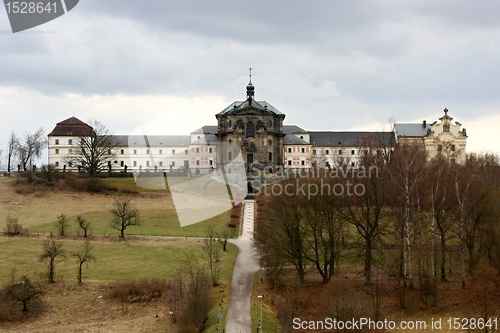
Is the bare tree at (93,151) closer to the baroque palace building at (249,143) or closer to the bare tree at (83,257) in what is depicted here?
the baroque palace building at (249,143)

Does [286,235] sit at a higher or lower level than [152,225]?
higher

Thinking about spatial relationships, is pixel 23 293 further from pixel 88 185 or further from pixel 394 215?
pixel 88 185

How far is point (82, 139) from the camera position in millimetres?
78750

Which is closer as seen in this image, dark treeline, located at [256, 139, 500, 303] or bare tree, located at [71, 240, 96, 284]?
dark treeline, located at [256, 139, 500, 303]

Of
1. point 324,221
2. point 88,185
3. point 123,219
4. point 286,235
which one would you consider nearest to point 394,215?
point 324,221

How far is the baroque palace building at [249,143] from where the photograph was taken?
8444cm

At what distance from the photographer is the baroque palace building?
277 ft

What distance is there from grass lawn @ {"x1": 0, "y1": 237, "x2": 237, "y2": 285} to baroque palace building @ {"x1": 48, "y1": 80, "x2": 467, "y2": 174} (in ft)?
128

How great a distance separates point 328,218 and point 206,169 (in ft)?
175

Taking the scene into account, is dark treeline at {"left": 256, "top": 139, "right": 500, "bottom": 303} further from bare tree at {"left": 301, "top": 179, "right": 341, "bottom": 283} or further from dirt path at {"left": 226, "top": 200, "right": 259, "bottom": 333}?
dirt path at {"left": 226, "top": 200, "right": 259, "bottom": 333}

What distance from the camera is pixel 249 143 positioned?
Result: 8406cm

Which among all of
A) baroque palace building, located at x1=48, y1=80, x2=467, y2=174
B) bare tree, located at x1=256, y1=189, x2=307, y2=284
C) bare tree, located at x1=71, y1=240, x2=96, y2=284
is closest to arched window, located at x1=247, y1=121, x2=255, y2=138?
baroque palace building, located at x1=48, y1=80, x2=467, y2=174

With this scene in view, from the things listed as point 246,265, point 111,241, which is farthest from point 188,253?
point 111,241

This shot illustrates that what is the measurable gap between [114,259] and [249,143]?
47857 millimetres
